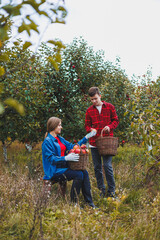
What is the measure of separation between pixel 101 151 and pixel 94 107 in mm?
790

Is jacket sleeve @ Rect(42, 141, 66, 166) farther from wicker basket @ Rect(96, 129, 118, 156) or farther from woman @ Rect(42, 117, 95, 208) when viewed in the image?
wicker basket @ Rect(96, 129, 118, 156)

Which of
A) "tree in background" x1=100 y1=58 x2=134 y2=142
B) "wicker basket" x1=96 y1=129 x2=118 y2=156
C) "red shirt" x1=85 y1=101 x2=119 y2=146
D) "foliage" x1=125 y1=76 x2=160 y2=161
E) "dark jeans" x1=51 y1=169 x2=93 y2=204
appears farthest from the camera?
"tree in background" x1=100 y1=58 x2=134 y2=142

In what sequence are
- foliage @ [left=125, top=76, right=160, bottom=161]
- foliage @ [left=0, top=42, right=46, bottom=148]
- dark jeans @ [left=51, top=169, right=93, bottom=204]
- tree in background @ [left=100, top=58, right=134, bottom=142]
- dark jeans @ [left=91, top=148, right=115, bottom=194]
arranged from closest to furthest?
1. foliage @ [left=125, top=76, right=160, bottom=161]
2. dark jeans @ [left=51, top=169, right=93, bottom=204]
3. dark jeans @ [left=91, top=148, right=115, bottom=194]
4. foliage @ [left=0, top=42, right=46, bottom=148]
5. tree in background @ [left=100, top=58, right=134, bottom=142]

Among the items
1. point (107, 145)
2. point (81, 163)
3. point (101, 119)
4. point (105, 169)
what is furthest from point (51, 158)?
point (101, 119)

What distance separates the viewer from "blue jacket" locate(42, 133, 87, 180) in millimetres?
3797

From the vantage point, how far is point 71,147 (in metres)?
4.20

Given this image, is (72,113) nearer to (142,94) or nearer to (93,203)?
(142,94)

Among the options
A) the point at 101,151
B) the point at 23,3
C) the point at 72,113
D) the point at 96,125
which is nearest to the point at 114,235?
the point at 101,151

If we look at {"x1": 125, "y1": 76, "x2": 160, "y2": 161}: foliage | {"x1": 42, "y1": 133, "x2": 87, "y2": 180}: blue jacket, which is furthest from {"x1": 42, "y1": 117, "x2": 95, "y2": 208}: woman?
{"x1": 125, "y1": 76, "x2": 160, "y2": 161}: foliage

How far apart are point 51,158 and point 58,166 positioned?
0.29 meters

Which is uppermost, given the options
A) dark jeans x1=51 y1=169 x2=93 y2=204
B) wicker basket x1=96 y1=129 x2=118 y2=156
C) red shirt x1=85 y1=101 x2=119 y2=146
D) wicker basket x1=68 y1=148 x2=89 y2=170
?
red shirt x1=85 y1=101 x2=119 y2=146

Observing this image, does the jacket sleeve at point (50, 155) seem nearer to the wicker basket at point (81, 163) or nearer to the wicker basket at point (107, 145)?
the wicker basket at point (81, 163)

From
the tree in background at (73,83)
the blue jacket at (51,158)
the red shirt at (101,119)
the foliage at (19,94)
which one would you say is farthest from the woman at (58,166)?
the tree in background at (73,83)

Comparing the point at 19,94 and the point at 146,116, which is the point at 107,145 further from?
the point at 19,94
